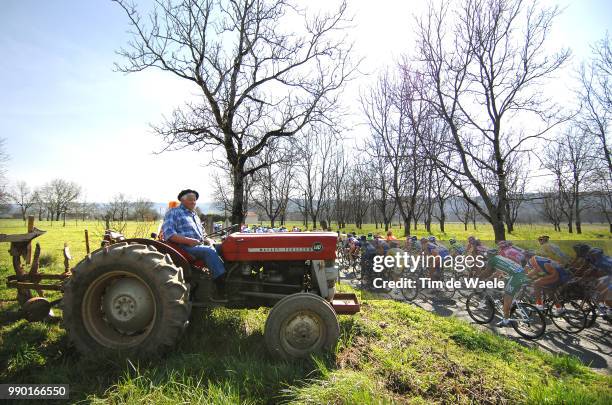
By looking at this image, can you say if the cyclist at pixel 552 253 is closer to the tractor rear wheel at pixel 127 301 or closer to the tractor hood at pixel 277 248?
the tractor hood at pixel 277 248

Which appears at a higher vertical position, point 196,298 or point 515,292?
point 196,298

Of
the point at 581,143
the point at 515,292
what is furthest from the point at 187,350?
the point at 581,143

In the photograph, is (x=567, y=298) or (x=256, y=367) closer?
(x=256, y=367)

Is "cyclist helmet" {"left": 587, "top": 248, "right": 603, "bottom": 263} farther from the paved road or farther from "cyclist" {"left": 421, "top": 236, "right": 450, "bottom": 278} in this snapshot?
"cyclist" {"left": 421, "top": 236, "right": 450, "bottom": 278}

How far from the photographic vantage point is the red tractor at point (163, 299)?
3453 mm

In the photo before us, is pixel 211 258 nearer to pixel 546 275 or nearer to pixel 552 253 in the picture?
pixel 546 275

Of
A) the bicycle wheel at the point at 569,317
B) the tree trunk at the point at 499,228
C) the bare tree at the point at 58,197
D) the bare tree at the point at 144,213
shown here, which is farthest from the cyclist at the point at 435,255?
the bare tree at the point at 58,197

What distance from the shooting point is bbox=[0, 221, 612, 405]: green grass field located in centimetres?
287

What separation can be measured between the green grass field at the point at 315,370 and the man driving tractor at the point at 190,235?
36.8 inches

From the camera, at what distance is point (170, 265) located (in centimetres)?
357

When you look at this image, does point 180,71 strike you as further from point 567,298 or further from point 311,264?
point 567,298

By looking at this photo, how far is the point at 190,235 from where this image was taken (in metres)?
4.30

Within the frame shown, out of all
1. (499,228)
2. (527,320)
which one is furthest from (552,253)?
(499,228)

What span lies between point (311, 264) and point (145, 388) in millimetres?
2165
